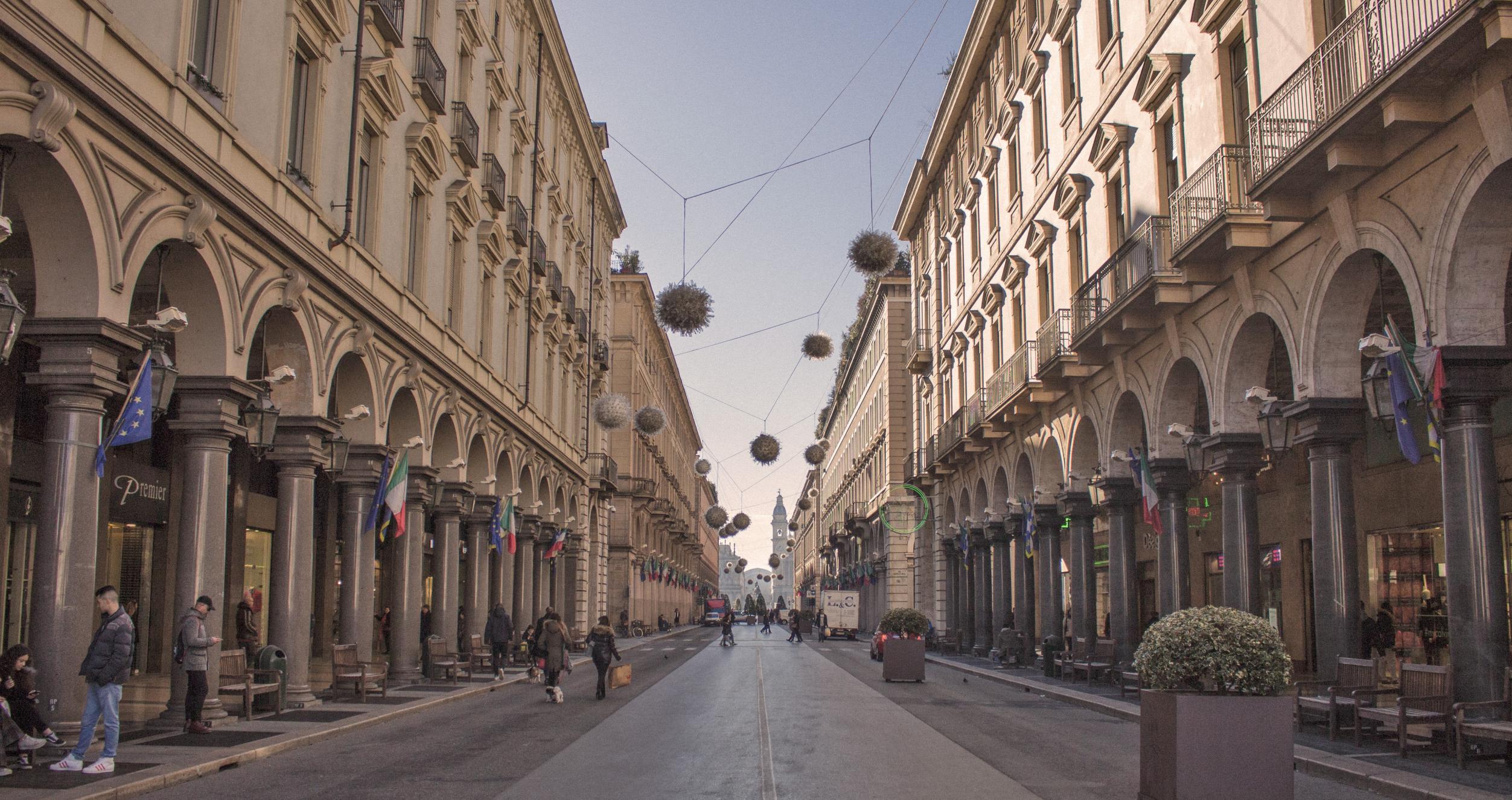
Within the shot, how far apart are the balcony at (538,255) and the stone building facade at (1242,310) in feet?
44.5

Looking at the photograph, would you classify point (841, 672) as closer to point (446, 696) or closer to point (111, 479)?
point (446, 696)

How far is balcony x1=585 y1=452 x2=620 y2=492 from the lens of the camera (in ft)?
165

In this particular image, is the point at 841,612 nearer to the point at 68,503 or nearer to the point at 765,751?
the point at 765,751

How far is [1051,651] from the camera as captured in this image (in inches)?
1105

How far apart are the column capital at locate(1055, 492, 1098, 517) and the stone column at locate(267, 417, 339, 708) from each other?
1707 centimetres

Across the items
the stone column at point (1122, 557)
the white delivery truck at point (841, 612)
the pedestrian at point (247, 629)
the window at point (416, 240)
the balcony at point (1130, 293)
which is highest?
the window at point (416, 240)

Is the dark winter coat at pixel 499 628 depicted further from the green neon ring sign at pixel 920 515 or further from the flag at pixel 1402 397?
the flag at pixel 1402 397

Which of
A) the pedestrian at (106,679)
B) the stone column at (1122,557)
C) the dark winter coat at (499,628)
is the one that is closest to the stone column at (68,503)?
the pedestrian at (106,679)

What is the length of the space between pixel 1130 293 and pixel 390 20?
13843mm

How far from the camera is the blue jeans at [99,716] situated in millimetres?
11297

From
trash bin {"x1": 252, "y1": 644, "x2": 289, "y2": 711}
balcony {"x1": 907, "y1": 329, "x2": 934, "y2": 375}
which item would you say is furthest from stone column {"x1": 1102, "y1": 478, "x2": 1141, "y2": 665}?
balcony {"x1": 907, "y1": 329, "x2": 934, "y2": 375}

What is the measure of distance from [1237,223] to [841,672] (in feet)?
57.4

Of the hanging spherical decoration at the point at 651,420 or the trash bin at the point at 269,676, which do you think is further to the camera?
the hanging spherical decoration at the point at 651,420

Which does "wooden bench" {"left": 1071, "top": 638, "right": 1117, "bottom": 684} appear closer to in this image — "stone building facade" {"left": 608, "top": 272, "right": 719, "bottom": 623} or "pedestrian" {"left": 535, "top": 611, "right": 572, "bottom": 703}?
"pedestrian" {"left": 535, "top": 611, "right": 572, "bottom": 703}
